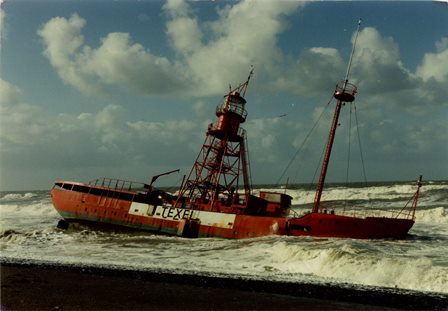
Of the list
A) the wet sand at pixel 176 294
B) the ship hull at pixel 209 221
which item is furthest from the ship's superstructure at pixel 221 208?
the wet sand at pixel 176 294

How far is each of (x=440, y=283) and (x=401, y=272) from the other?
1.26 meters

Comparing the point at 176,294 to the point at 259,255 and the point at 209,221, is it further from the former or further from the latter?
the point at 209,221

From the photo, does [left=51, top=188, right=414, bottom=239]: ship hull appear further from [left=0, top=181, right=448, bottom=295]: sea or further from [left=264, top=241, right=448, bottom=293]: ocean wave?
[left=264, top=241, right=448, bottom=293]: ocean wave

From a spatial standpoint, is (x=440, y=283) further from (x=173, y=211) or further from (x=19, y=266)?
(x=173, y=211)

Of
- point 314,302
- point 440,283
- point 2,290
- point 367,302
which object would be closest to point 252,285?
point 314,302

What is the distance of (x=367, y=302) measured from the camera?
10.5m

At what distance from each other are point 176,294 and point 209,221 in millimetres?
15593

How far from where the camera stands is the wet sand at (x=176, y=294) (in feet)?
31.8

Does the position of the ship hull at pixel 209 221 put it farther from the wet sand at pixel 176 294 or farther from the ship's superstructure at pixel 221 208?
the wet sand at pixel 176 294

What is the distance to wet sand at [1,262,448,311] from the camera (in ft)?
31.8

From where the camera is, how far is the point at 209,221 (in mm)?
26375

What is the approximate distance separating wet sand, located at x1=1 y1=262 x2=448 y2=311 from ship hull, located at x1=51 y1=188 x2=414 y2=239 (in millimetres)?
12029

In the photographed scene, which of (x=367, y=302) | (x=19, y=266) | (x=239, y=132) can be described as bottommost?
(x=19, y=266)

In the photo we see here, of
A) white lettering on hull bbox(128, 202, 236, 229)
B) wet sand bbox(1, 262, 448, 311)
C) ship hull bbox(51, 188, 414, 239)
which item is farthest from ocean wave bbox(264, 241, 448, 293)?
white lettering on hull bbox(128, 202, 236, 229)
